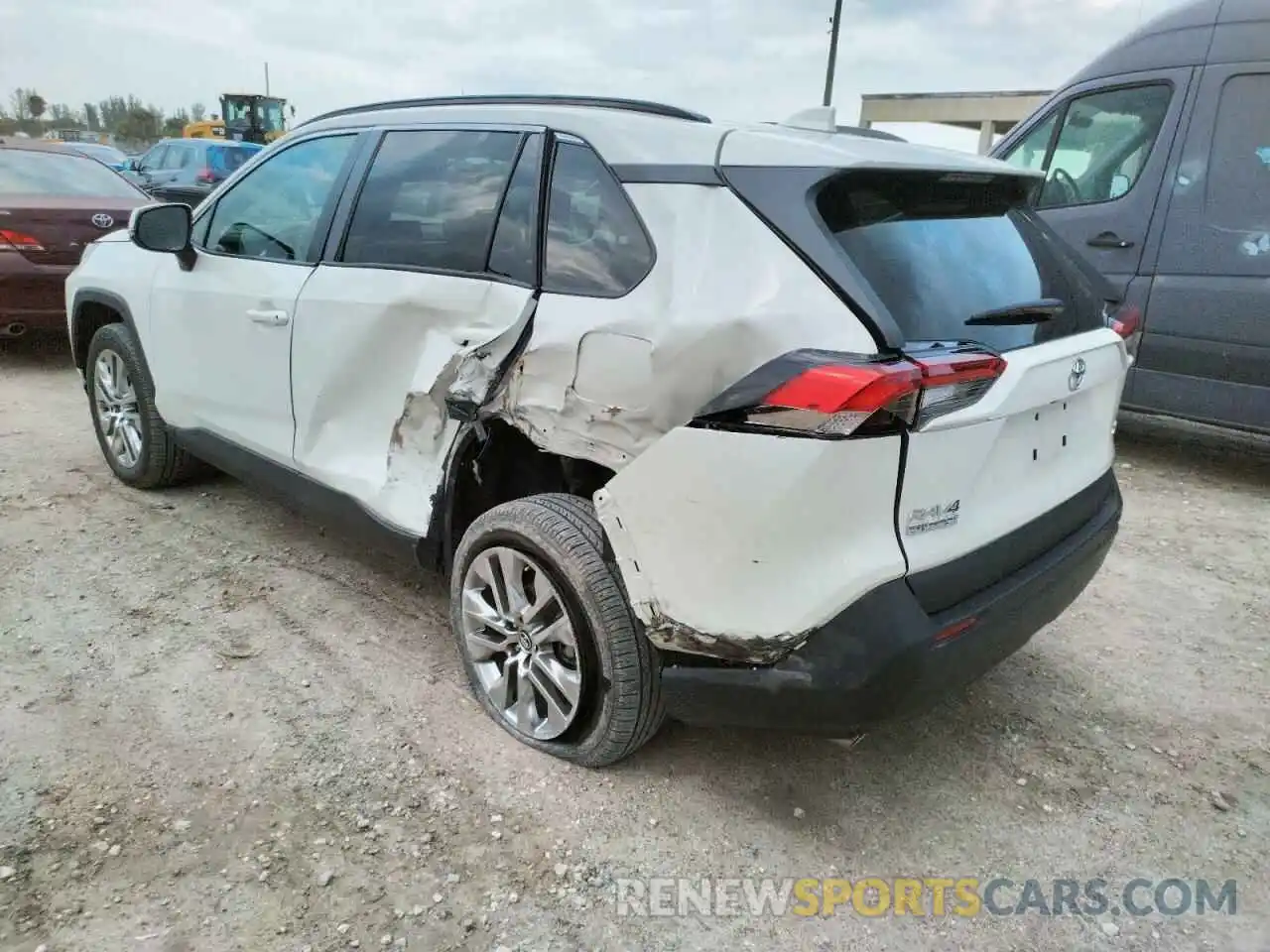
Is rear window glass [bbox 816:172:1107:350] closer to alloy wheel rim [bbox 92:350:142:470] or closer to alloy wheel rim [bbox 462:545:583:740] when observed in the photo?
alloy wheel rim [bbox 462:545:583:740]

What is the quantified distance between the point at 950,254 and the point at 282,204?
8.10 feet

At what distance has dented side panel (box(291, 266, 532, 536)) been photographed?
104 inches

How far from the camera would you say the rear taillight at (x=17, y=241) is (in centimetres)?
663

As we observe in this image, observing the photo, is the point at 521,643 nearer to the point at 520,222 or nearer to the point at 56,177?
the point at 520,222

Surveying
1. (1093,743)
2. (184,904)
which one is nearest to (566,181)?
(184,904)

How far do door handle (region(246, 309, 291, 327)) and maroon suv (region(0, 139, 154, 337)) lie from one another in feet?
14.4

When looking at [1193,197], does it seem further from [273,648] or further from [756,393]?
[273,648]

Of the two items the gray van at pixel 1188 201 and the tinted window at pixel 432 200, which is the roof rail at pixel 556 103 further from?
the gray van at pixel 1188 201

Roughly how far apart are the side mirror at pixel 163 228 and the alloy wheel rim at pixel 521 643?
2048 millimetres

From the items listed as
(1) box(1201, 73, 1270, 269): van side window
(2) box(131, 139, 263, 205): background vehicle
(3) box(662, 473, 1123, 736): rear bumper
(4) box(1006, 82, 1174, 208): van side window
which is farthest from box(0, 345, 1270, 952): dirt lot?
(2) box(131, 139, 263, 205): background vehicle

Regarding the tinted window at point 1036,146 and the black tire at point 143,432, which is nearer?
the black tire at point 143,432

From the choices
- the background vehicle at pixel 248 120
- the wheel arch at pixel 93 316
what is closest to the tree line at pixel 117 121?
the background vehicle at pixel 248 120

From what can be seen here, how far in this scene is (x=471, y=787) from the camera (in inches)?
100

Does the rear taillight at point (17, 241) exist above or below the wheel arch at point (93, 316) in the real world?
above
